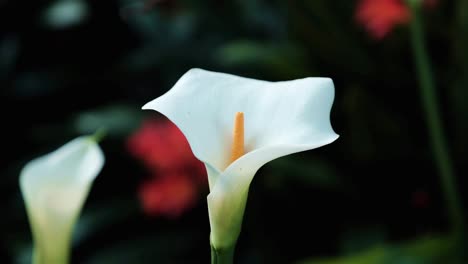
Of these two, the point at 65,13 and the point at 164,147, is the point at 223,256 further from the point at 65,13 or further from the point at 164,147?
the point at 65,13

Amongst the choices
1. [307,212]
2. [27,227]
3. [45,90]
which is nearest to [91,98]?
[45,90]

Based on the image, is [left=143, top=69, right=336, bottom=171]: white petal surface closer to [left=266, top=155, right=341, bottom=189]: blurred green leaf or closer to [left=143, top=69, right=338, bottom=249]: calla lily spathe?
[left=143, top=69, right=338, bottom=249]: calla lily spathe

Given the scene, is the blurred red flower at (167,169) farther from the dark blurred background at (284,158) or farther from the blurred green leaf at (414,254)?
the blurred green leaf at (414,254)

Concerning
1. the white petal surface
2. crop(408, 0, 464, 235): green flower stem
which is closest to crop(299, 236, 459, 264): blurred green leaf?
crop(408, 0, 464, 235): green flower stem

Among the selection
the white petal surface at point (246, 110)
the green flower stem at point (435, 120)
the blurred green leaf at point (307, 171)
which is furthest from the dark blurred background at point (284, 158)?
the white petal surface at point (246, 110)

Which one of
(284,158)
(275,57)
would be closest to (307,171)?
(284,158)

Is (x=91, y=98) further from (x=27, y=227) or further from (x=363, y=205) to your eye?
(x=363, y=205)
